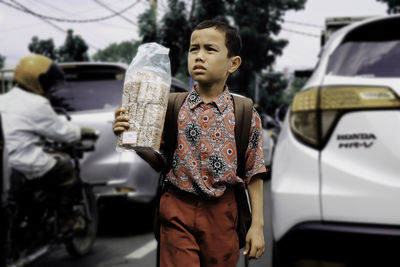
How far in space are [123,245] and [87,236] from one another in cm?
51

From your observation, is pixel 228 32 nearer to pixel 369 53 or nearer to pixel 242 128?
pixel 242 128

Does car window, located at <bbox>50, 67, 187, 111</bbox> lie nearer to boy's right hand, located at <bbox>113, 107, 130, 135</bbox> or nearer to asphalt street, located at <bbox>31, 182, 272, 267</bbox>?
asphalt street, located at <bbox>31, 182, 272, 267</bbox>

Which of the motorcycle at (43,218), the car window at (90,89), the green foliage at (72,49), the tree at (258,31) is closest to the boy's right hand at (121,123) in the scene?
the motorcycle at (43,218)

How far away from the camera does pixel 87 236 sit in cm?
462

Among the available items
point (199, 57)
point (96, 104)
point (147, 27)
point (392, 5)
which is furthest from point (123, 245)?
point (147, 27)

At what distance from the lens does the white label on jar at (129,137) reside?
161 centimetres

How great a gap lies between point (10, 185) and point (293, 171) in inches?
82.2

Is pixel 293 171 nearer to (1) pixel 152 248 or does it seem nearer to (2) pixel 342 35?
(2) pixel 342 35

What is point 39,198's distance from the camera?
3.79 metres

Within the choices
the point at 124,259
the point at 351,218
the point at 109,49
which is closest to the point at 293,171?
the point at 351,218

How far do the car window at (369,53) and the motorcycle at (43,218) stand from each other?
2.08 m

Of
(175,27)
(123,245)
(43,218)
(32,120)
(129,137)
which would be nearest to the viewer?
(129,137)

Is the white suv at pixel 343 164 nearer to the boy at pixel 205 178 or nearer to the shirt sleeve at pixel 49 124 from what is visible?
the boy at pixel 205 178

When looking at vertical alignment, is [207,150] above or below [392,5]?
below
